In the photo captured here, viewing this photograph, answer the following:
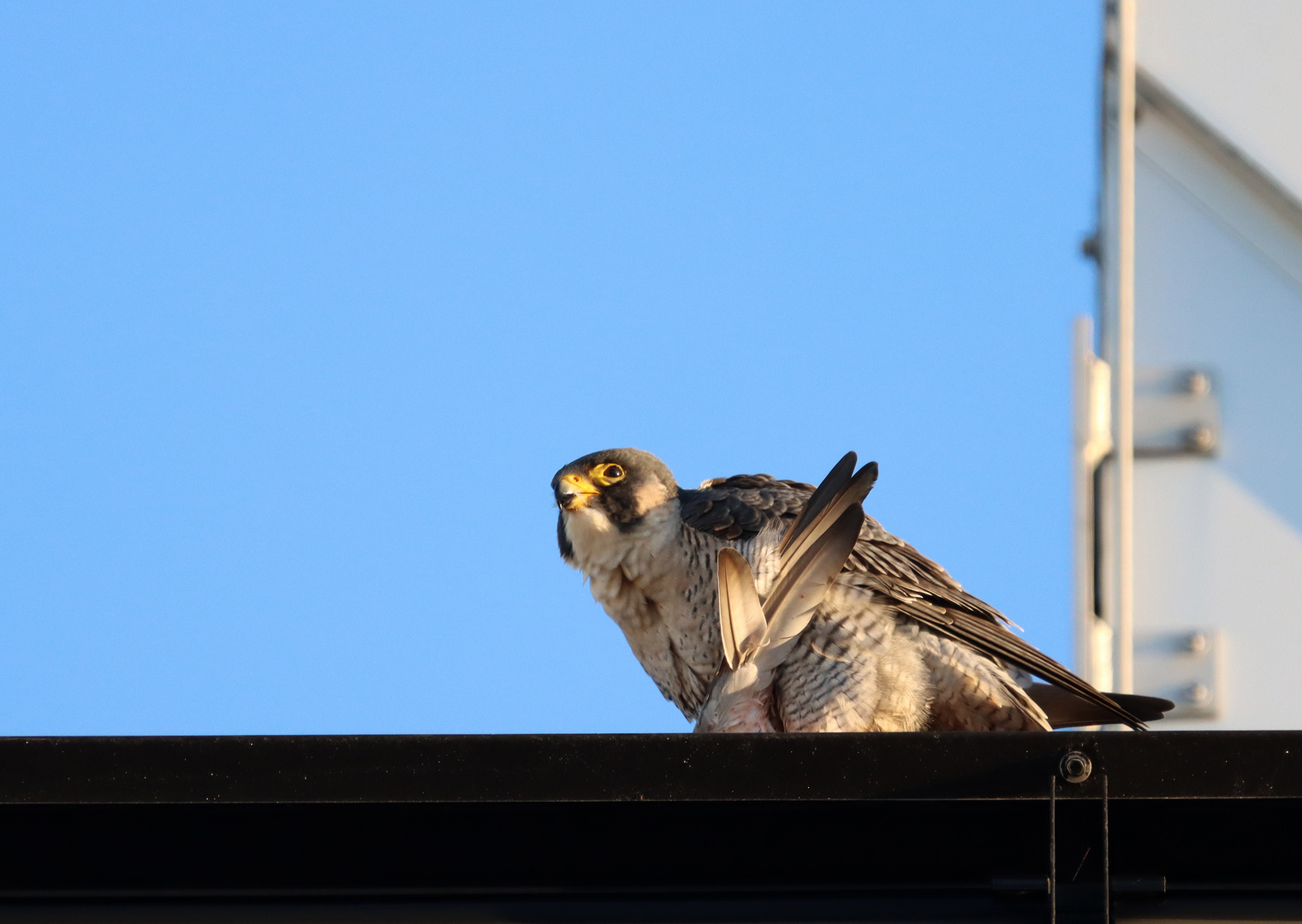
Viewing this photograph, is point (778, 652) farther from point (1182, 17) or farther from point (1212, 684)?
point (1182, 17)

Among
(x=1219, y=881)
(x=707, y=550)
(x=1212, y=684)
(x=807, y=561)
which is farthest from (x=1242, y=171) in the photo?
(x=1219, y=881)

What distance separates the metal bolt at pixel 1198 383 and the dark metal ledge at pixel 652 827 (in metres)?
2.75

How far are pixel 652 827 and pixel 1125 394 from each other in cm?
274

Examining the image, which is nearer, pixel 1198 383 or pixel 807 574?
pixel 807 574

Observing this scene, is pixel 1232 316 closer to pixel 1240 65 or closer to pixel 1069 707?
pixel 1240 65

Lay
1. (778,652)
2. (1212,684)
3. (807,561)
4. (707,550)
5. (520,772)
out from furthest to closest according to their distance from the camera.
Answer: (1212,684)
(707,550)
(778,652)
(807,561)
(520,772)

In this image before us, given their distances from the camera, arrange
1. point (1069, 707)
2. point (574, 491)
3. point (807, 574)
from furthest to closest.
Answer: point (574, 491), point (1069, 707), point (807, 574)

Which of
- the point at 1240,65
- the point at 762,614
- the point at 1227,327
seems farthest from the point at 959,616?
the point at 1240,65

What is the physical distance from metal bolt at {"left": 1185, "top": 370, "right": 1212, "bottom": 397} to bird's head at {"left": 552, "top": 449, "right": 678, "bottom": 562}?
1.64m

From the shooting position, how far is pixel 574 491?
13.7 ft

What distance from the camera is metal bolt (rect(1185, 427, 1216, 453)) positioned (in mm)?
4547

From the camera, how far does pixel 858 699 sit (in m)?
3.55

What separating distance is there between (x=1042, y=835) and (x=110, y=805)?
1.30 m

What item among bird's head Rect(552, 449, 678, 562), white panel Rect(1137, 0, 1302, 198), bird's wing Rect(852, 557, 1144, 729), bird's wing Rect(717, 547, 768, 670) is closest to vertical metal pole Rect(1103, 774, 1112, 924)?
bird's wing Rect(717, 547, 768, 670)
